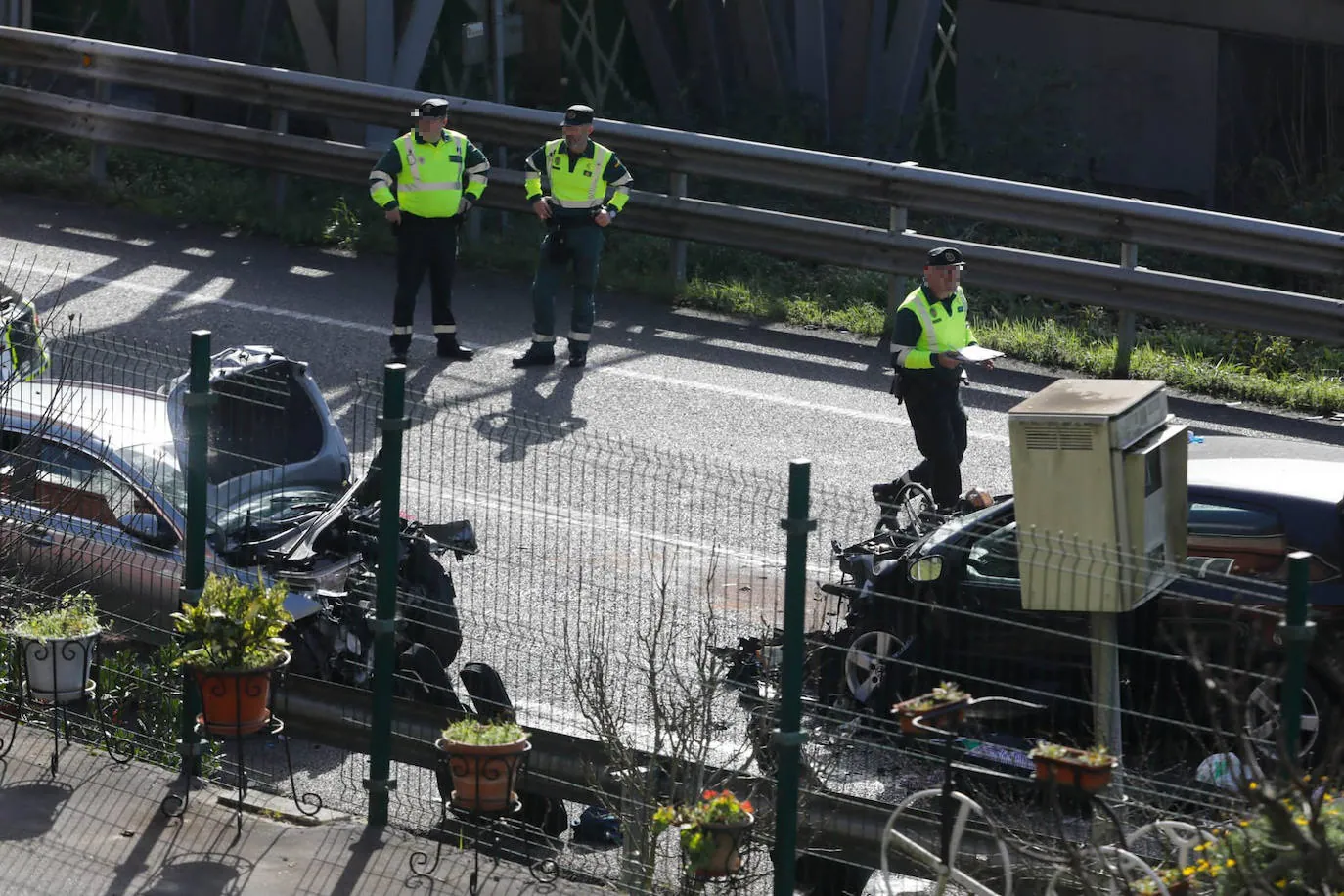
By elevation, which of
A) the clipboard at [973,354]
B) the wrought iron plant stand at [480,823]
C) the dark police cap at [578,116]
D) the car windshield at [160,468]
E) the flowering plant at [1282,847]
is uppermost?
the dark police cap at [578,116]

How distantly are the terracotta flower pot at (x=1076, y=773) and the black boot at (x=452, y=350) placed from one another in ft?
27.8

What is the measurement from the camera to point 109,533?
9461 mm

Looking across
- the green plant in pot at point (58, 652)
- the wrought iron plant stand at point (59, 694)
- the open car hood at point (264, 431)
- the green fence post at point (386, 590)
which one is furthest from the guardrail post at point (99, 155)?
the green fence post at point (386, 590)

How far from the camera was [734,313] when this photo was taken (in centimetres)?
1557

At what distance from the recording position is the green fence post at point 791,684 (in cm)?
641

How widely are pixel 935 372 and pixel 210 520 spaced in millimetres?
4042

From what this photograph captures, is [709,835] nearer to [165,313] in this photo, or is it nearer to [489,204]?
[165,313]

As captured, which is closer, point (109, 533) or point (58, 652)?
point (58, 652)

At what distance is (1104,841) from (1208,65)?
13910mm

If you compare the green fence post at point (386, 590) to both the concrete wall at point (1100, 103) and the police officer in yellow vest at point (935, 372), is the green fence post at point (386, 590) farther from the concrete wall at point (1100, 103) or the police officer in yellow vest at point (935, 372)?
the concrete wall at point (1100, 103)

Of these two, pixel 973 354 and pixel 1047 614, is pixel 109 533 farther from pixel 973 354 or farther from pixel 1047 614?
pixel 973 354

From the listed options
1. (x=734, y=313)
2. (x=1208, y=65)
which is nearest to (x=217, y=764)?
(x=734, y=313)

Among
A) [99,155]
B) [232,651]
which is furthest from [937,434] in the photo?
[99,155]

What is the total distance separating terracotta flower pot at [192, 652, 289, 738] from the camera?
7410mm
